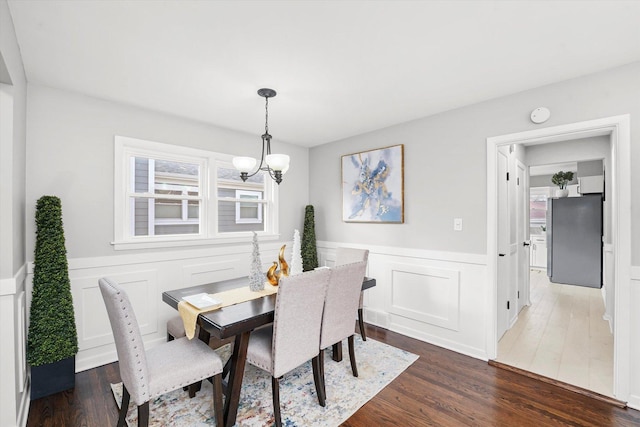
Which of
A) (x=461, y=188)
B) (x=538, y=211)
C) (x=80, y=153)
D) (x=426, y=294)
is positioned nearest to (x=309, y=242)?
(x=426, y=294)

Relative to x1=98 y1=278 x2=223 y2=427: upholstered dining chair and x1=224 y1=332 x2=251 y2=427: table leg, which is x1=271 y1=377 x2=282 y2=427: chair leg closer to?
x1=224 y1=332 x2=251 y2=427: table leg

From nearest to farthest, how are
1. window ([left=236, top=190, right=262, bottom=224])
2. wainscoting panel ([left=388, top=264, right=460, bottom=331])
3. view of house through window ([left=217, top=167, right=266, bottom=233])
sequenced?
wainscoting panel ([left=388, top=264, right=460, bottom=331])
view of house through window ([left=217, top=167, right=266, bottom=233])
window ([left=236, top=190, right=262, bottom=224])

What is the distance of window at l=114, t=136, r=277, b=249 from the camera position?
2900 millimetres

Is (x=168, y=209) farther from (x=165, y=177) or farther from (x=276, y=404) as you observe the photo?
(x=276, y=404)

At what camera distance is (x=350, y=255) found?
3361mm

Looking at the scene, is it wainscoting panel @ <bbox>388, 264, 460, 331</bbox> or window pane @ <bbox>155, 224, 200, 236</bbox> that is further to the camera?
window pane @ <bbox>155, 224, 200, 236</bbox>

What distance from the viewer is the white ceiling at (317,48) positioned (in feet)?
5.21

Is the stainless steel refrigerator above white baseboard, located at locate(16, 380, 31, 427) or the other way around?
above

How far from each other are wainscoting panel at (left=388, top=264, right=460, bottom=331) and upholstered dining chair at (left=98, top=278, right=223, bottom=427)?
7.35ft

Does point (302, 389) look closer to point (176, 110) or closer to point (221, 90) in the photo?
point (221, 90)

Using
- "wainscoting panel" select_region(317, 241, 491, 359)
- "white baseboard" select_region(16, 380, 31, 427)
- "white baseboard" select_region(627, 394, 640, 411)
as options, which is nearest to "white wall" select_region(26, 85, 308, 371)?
"white baseboard" select_region(16, 380, 31, 427)

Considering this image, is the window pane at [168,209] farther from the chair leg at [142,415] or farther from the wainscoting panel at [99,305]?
the chair leg at [142,415]

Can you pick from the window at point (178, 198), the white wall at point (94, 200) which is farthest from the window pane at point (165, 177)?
the white wall at point (94, 200)

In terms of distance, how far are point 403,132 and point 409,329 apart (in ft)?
7.49
